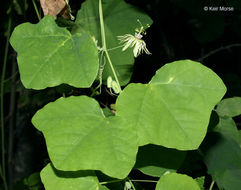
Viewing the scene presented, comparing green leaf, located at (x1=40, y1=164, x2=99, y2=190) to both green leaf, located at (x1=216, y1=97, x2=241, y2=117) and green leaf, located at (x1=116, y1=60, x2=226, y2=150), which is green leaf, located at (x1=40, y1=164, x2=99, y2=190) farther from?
green leaf, located at (x1=216, y1=97, x2=241, y2=117)

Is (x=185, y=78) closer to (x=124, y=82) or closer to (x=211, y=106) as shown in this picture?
(x=211, y=106)

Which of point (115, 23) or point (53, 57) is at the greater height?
point (53, 57)

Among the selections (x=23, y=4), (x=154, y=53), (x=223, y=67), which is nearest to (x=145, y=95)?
(x=23, y=4)

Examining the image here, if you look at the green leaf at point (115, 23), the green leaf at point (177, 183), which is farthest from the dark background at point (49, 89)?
the green leaf at point (177, 183)

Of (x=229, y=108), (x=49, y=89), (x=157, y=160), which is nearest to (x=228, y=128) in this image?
(x=229, y=108)

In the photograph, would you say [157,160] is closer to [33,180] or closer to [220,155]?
[220,155]
